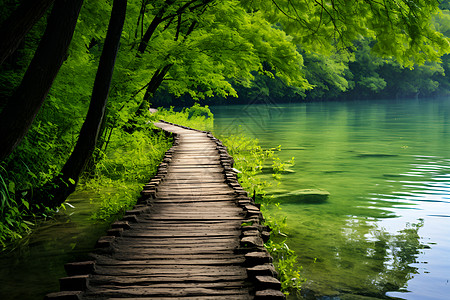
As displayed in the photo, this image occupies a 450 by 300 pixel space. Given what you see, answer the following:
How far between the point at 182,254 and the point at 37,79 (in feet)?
8.06

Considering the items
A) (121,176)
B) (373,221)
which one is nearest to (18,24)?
(373,221)

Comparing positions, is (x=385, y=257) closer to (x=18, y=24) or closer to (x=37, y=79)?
(x=37, y=79)

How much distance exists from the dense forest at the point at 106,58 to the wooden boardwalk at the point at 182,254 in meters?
1.51

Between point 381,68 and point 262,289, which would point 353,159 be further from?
point 381,68

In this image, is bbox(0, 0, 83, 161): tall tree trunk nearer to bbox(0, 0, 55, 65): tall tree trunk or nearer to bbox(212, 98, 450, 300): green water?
bbox(0, 0, 55, 65): tall tree trunk

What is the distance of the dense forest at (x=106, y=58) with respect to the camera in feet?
15.0

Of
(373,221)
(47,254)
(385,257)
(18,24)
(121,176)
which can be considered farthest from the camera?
(121,176)

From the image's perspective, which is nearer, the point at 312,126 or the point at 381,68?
the point at 312,126

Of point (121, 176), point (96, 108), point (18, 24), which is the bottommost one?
point (121, 176)

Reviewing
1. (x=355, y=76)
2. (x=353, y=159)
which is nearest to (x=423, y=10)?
(x=353, y=159)

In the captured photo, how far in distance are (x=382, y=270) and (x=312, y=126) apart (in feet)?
74.3

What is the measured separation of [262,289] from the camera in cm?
359

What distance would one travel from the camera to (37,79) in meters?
4.46

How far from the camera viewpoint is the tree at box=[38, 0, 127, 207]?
6.79 meters
